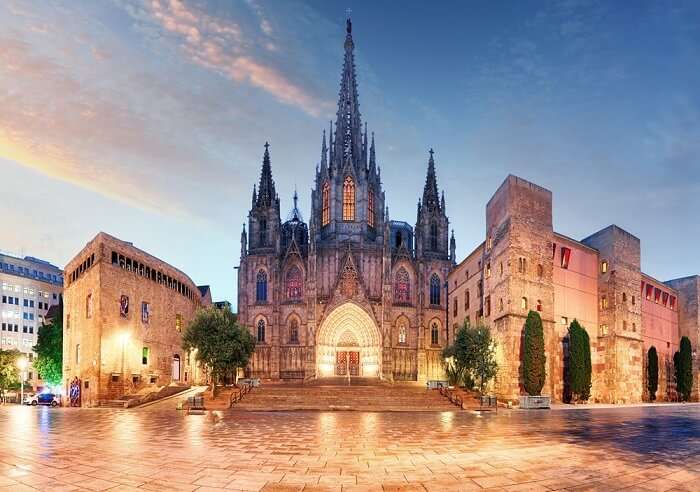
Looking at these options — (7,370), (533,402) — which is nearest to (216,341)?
(533,402)

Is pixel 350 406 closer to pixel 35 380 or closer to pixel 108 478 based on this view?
pixel 108 478

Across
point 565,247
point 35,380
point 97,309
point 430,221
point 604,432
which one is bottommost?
point 35,380

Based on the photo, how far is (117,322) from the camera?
35312 mm

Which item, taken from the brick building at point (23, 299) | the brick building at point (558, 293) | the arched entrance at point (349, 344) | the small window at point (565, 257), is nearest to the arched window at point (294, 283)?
the arched entrance at point (349, 344)

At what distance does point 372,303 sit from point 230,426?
38048 millimetres

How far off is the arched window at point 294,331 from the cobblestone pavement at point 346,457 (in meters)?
37.9

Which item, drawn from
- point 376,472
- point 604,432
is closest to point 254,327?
point 604,432

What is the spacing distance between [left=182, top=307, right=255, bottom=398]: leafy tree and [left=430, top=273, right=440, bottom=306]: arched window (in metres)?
28.3

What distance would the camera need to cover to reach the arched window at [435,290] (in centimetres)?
5979

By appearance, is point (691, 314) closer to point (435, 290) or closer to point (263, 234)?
point (435, 290)

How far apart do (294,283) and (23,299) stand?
61934mm

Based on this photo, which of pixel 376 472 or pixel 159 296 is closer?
pixel 376 472

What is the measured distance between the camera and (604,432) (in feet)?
58.7

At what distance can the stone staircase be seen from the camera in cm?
3188
